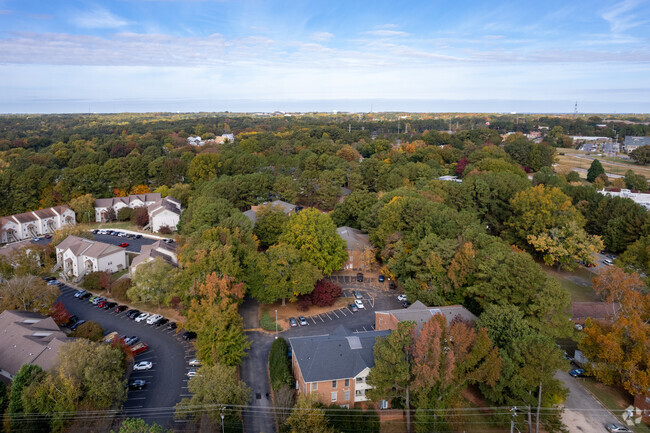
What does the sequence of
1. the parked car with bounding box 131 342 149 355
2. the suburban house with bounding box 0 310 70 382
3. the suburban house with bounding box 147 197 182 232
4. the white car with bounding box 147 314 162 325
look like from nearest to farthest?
1. the suburban house with bounding box 0 310 70 382
2. the parked car with bounding box 131 342 149 355
3. the white car with bounding box 147 314 162 325
4. the suburban house with bounding box 147 197 182 232

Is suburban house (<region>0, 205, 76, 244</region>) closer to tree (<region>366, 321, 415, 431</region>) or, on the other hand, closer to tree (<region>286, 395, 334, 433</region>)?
tree (<region>286, 395, 334, 433</region>)

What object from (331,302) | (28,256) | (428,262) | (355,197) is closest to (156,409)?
(331,302)

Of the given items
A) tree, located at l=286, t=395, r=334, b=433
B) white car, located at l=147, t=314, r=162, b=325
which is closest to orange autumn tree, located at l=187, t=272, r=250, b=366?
tree, located at l=286, t=395, r=334, b=433

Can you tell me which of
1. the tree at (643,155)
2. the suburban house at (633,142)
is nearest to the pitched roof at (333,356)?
the tree at (643,155)

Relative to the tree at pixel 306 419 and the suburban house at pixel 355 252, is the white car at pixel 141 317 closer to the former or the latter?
the tree at pixel 306 419

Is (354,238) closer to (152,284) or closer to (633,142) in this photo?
(152,284)
